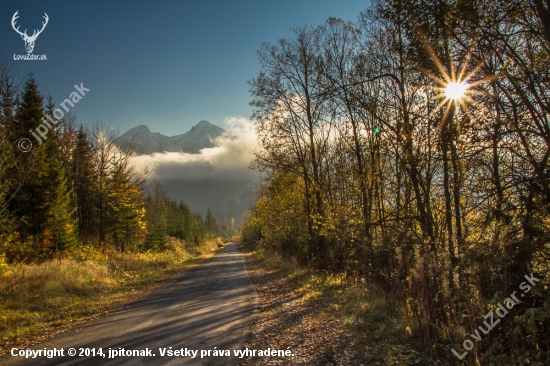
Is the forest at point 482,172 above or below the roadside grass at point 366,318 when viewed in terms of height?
above

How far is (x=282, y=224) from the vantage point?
26672 millimetres

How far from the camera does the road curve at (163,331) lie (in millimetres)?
5656

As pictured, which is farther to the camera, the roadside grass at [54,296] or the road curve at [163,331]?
the roadside grass at [54,296]

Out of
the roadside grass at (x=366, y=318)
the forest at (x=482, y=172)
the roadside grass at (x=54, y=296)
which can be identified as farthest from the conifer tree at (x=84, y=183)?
the forest at (x=482, y=172)

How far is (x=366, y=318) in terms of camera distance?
25.7ft

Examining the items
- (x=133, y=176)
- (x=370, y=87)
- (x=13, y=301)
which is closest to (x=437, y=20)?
(x=370, y=87)

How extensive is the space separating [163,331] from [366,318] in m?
4.90

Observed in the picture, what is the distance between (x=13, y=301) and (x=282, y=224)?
18.9m

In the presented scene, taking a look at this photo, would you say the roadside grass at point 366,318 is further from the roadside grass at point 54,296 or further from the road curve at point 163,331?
the roadside grass at point 54,296

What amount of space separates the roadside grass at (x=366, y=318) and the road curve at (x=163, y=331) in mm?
2322

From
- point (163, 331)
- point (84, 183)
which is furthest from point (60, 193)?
point (163, 331)

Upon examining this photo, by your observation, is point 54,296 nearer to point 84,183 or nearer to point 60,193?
point 60,193

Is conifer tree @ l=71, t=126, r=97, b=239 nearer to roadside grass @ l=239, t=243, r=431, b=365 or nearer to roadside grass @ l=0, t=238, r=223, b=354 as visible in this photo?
roadside grass @ l=0, t=238, r=223, b=354

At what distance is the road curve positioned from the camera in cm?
566
